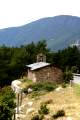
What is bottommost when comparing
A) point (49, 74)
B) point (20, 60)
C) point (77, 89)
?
point (77, 89)

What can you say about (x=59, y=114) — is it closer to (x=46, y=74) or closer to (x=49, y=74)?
(x=46, y=74)

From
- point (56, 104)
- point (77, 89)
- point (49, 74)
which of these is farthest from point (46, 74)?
point (56, 104)

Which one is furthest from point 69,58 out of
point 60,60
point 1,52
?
point 1,52

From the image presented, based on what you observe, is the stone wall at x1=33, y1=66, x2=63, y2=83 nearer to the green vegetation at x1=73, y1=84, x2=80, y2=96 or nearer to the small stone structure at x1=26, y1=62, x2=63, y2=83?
the small stone structure at x1=26, y1=62, x2=63, y2=83

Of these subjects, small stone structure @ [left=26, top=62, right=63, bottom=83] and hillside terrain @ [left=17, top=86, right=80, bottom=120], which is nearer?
hillside terrain @ [left=17, top=86, right=80, bottom=120]

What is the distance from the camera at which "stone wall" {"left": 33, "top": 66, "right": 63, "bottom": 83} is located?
8138 centimetres

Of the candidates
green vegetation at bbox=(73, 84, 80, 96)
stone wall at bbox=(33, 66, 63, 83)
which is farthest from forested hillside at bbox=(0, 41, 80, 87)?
green vegetation at bbox=(73, 84, 80, 96)

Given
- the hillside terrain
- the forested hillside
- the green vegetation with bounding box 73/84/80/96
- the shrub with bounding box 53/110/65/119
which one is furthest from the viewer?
the forested hillside

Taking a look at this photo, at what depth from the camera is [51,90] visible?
70.6m

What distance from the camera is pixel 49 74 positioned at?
8206 cm

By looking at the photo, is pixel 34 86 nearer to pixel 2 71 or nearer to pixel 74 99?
pixel 74 99

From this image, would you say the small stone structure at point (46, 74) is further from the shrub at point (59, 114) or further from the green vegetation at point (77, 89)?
the shrub at point (59, 114)

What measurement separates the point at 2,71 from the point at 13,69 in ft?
14.0

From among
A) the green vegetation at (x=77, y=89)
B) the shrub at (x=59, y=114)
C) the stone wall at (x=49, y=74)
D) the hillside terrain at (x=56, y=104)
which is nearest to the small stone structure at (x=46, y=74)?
the stone wall at (x=49, y=74)
